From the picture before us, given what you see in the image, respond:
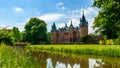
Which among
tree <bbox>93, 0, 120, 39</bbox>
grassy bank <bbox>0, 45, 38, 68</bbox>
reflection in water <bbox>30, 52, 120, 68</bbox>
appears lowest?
reflection in water <bbox>30, 52, 120, 68</bbox>

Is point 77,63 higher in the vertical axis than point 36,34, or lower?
lower

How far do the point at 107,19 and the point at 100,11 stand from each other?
1.94 metres

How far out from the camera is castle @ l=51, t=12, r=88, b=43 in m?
101

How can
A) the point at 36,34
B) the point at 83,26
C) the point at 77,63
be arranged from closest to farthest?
1. the point at 77,63
2. the point at 36,34
3. the point at 83,26

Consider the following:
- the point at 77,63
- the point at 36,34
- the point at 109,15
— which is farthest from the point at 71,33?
the point at 77,63

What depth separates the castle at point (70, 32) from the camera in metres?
101

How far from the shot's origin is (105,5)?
38.5 m

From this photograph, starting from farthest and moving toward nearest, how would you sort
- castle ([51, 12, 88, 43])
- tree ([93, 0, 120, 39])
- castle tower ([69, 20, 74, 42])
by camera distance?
1. castle tower ([69, 20, 74, 42])
2. castle ([51, 12, 88, 43])
3. tree ([93, 0, 120, 39])

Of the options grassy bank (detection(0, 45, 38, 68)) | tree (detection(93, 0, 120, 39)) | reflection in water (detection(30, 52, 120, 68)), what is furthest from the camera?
tree (detection(93, 0, 120, 39))

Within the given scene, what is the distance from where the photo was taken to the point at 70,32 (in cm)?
10525

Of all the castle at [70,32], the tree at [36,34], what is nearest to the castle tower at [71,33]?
the castle at [70,32]

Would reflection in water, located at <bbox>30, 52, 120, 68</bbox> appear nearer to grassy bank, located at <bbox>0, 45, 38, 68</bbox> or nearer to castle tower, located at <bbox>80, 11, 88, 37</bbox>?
grassy bank, located at <bbox>0, 45, 38, 68</bbox>

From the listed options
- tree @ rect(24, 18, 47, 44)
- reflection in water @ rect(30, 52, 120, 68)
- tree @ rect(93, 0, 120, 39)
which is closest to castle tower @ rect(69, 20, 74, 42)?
tree @ rect(24, 18, 47, 44)

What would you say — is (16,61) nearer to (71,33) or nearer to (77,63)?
(77,63)
